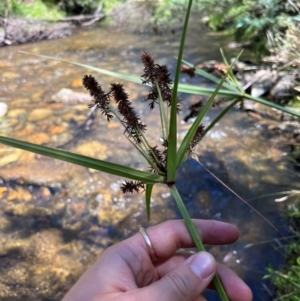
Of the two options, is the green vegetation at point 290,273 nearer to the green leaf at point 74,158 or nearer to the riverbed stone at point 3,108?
the green leaf at point 74,158

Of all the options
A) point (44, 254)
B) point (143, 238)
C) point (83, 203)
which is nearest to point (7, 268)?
point (44, 254)

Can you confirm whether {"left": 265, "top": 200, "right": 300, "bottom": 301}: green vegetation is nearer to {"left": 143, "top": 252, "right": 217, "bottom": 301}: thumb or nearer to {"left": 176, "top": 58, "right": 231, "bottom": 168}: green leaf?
{"left": 143, "top": 252, "right": 217, "bottom": 301}: thumb

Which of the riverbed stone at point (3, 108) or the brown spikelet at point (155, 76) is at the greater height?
the brown spikelet at point (155, 76)

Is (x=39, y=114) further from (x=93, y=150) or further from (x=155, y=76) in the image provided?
(x=155, y=76)

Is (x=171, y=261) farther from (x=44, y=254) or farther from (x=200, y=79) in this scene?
(x=200, y=79)

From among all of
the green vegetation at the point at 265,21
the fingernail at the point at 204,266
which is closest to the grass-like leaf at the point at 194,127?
the fingernail at the point at 204,266

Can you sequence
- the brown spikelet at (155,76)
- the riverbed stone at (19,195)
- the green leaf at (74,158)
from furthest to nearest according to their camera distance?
the riverbed stone at (19,195) → the brown spikelet at (155,76) → the green leaf at (74,158)

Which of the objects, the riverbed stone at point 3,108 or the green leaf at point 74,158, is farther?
the riverbed stone at point 3,108

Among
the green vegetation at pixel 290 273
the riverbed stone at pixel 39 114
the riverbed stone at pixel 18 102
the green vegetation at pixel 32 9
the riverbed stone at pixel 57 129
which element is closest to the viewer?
the green vegetation at pixel 290 273
